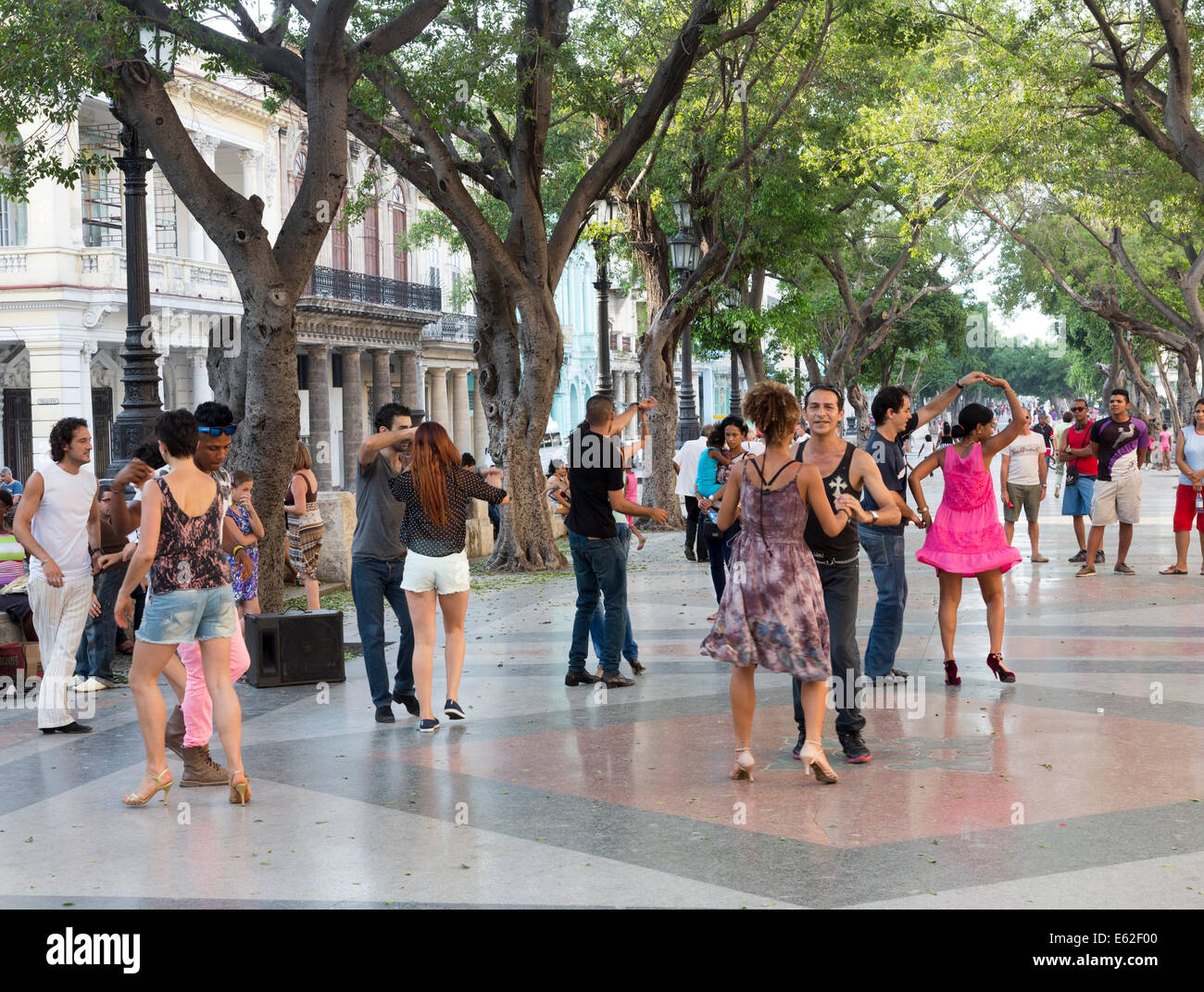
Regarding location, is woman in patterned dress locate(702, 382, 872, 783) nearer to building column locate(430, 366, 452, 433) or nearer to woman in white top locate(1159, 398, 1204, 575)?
woman in white top locate(1159, 398, 1204, 575)

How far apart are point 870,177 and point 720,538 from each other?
15185mm

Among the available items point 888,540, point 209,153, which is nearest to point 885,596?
point 888,540

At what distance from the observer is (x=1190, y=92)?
1579cm

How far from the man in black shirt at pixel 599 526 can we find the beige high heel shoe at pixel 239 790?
318 cm

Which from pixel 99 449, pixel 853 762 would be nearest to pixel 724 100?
pixel 853 762

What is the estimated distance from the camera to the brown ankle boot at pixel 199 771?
22.2 feet

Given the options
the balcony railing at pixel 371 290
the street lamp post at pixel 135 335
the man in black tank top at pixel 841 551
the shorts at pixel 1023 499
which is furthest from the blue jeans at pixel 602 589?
the balcony railing at pixel 371 290

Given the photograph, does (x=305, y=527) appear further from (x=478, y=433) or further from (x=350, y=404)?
(x=478, y=433)

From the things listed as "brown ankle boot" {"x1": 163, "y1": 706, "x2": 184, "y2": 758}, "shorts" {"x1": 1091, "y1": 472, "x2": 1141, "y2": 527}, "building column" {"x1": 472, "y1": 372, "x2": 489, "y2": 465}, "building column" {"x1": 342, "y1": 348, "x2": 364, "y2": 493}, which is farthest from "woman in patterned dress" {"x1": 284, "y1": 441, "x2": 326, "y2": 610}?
"building column" {"x1": 472, "y1": 372, "x2": 489, "y2": 465}

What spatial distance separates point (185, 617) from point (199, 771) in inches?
36.9

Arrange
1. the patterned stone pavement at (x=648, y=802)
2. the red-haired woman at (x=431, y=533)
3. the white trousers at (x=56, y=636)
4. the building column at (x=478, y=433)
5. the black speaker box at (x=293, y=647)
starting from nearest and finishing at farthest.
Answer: the patterned stone pavement at (x=648, y=802) < the red-haired woman at (x=431, y=533) < the white trousers at (x=56, y=636) < the black speaker box at (x=293, y=647) < the building column at (x=478, y=433)

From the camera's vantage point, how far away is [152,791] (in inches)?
252

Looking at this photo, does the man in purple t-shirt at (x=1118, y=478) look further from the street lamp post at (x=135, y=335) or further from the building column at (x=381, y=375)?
the building column at (x=381, y=375)
